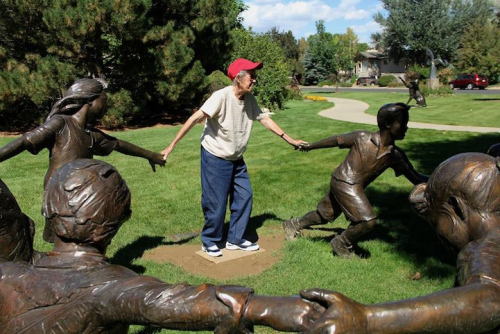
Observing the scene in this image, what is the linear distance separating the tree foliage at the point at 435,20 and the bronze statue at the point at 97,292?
61427 millimetres

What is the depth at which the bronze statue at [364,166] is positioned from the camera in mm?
5051

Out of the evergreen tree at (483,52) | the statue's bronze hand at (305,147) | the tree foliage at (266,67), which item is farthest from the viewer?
the evergreen tree at (483,52)

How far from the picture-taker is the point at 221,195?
5.65m

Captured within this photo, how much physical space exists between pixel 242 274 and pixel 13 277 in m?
3.55

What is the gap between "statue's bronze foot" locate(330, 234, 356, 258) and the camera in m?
5.42

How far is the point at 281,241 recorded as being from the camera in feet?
20.5

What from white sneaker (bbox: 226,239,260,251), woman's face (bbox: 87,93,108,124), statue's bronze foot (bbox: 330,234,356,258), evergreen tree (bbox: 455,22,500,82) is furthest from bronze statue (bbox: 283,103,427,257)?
evergreen tree (bbox: 455,22,500,82)

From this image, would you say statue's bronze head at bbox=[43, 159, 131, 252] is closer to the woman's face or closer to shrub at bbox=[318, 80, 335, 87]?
the woman's face

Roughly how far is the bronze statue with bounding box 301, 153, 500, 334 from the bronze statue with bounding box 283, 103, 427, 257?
2.85 metres

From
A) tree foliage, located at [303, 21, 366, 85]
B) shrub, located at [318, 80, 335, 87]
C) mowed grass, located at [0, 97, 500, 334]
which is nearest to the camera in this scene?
mowed grass, located at [0, 97, 500, 334]

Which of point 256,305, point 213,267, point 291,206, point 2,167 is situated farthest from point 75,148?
point 2,167

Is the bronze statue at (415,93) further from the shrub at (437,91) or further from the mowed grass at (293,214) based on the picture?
the shrub at (437,91)

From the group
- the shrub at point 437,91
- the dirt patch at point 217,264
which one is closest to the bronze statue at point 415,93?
the dirt patch at point 217,264

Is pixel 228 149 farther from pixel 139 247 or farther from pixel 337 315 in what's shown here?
pixel 337 315
